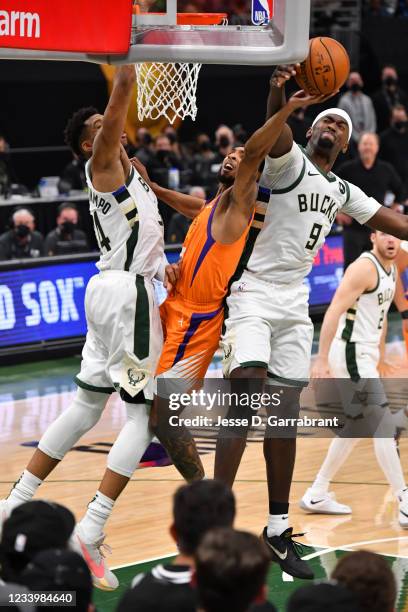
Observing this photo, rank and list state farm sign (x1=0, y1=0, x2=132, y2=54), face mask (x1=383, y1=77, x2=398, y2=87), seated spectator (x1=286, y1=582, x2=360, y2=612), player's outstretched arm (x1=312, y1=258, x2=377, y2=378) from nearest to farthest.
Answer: seated spectator (x1=286, y1=582, x2=360, y2=612)
state farm sign (x1=0, y1=0, x2=132, y2=54)
player's outstretched arm (x1=312, y1=258, x2=377, y2=378)
face mask (x1=383, y1=77, x2=398, y2=87)

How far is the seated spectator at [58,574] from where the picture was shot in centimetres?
387

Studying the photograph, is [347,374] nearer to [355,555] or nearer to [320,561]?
[320,561]

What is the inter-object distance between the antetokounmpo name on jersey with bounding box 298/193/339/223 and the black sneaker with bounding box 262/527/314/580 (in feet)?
5.43

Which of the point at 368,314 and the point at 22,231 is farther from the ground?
the point at 368,314

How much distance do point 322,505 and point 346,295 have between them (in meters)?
1.40

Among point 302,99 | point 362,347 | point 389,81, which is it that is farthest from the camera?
point 389,81

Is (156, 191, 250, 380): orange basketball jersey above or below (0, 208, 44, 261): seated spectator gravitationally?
above

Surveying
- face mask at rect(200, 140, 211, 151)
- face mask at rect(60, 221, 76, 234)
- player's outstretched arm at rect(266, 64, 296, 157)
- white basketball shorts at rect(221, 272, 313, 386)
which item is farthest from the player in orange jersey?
face mask at rect(200, 140, 211, 151)

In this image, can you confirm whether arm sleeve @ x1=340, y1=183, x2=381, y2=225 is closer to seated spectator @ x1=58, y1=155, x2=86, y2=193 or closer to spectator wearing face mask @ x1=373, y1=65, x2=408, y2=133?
seated spectator @ x1=58, y1=155, x2=86, y2=193

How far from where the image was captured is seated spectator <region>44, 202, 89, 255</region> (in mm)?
14094

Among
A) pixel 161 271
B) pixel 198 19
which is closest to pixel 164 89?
pixel 198 19

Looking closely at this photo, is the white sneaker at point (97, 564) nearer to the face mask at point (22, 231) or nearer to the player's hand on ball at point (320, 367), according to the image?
the player's hand on ball at point (320, 367)

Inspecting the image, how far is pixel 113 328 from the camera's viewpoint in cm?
669

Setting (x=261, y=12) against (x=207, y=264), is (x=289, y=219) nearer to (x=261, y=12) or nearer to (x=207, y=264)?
(x=207, y=264)
